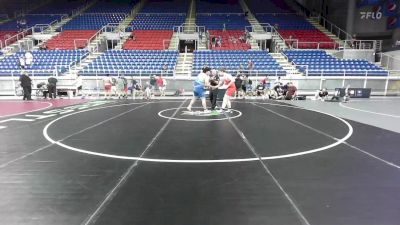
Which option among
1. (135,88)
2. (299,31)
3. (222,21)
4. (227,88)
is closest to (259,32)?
(299,31)

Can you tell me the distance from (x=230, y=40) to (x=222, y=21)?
220 inches

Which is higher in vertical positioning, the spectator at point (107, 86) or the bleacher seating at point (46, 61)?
the bleacher seating at point (46, 61)

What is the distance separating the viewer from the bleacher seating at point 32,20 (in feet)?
109

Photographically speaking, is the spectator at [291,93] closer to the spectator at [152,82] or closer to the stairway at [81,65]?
the spectator at [152,82]

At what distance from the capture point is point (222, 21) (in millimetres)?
34062

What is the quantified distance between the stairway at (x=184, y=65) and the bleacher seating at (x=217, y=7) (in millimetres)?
13527

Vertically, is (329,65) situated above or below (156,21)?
below

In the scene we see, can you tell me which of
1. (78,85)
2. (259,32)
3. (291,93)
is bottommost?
(291,93)

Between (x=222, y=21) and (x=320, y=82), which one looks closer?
(x=320, y=82)

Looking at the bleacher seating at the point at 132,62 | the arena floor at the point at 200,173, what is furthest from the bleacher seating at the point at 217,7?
the arena floor at the point at 200,173

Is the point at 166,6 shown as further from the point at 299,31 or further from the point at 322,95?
the point at 322,95

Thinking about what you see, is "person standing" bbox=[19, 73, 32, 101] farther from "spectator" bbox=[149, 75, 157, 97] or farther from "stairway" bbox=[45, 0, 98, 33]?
"stairway" bbox=[45, 0, 98, 33]

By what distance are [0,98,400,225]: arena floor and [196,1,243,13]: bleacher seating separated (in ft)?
98.9

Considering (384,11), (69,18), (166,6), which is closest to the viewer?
(384,11)
